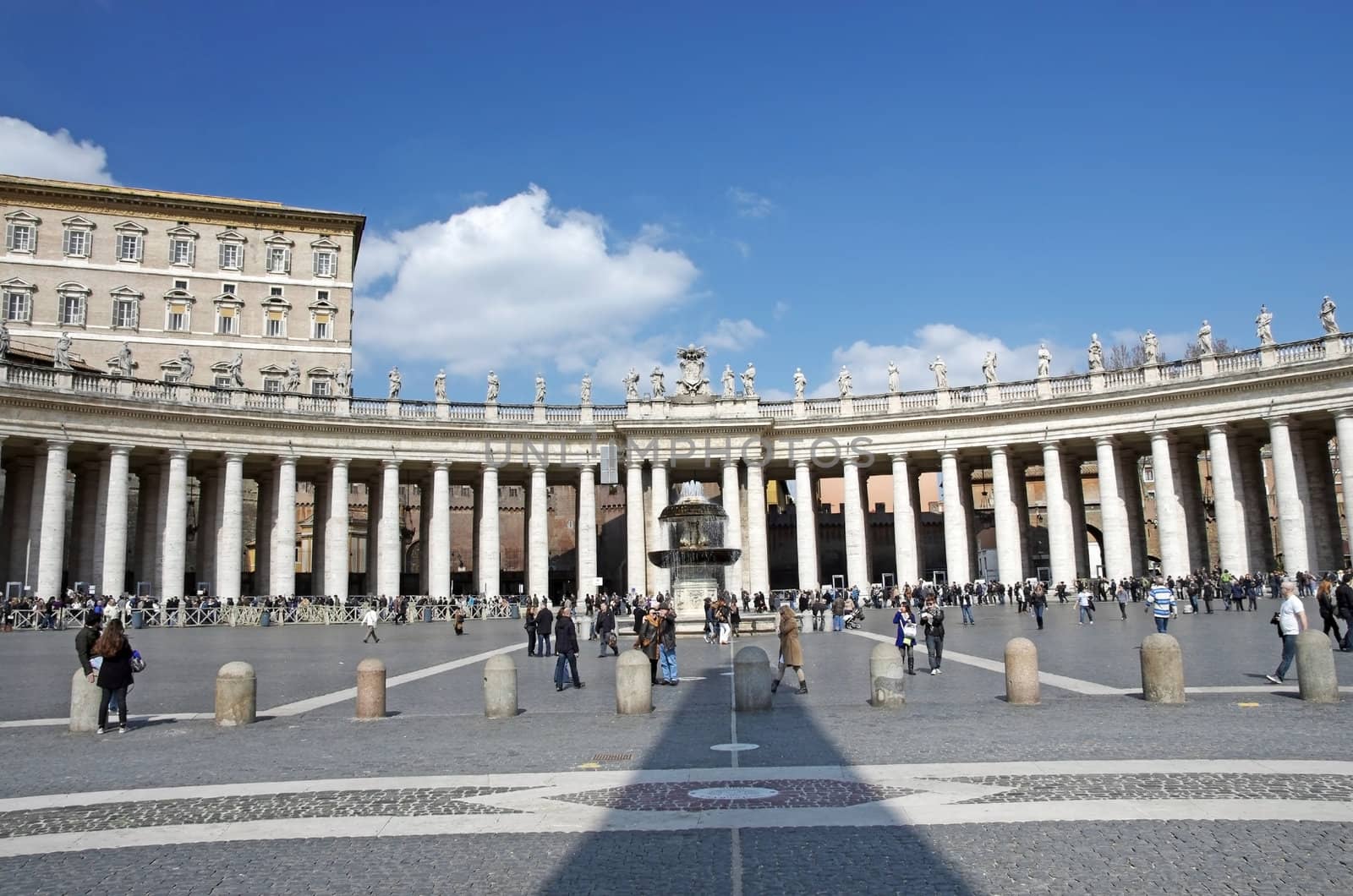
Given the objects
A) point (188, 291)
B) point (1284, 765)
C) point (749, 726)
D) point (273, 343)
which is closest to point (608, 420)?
point (273, 343)

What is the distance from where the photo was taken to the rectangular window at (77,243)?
66188 mm

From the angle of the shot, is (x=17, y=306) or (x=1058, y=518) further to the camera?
(x=17, y=306)

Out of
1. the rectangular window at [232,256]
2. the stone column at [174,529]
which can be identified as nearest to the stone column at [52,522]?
the stone column at [174,529]

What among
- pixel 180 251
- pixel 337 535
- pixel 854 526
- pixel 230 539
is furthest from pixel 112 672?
pixel 180 251

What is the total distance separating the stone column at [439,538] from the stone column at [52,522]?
57.7ft

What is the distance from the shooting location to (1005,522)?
55.7 meters

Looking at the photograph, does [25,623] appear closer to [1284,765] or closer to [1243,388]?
[1284,765]

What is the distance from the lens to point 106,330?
65438 mm

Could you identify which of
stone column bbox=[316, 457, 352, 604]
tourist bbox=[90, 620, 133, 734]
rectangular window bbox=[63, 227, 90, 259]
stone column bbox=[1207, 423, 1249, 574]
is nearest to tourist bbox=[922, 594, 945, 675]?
tourist bbox=[90, 620, 133, 734]

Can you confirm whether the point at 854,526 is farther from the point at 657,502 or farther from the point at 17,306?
the point at 17,306

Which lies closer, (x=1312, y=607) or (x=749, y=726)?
(x=749, y=726)

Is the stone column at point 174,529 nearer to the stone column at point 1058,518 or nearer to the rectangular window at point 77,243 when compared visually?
the rectangular window at point 77,243

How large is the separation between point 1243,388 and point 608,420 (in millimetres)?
33028

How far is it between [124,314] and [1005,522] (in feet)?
187
